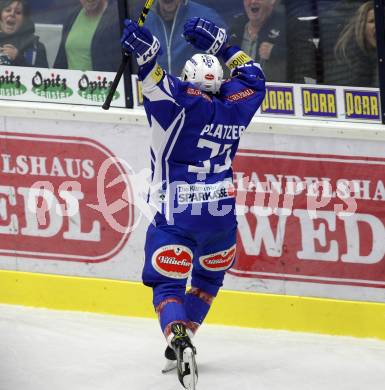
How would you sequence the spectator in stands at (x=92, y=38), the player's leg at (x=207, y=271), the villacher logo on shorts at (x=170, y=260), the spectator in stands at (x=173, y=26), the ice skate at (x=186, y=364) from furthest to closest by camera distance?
the spectator in stands at (x=92, y=38) < the spectator in stands at (x=173, y=26) < the player's leg at (x=207, y=271) < the villacher logo on shorts at (x=170, y=260) < the ice skate at (x=186, y=364)

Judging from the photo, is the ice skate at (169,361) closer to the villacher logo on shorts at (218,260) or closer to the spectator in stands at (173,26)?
the villacher logo on shorts at (218,260)

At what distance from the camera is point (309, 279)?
6.32 m

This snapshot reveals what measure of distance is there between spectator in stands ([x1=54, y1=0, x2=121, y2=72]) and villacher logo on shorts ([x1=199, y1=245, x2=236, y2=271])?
156cm

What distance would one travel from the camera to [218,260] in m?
5.58

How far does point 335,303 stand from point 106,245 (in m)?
1.41

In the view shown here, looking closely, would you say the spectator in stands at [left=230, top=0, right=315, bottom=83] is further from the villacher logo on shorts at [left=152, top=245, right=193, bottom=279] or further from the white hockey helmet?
the villacher logo on shorts at [left=152, top=245, right=193, bottom=279]

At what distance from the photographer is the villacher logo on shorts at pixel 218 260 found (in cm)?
556

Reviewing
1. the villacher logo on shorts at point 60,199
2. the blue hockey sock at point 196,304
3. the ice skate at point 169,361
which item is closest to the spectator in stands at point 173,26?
the villacher logo on shorts at point 60,199

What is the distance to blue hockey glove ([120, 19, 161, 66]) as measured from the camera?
16.3 ft

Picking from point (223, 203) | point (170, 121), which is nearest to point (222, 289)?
point (223, 203)

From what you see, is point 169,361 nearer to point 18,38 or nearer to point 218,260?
point 218,260

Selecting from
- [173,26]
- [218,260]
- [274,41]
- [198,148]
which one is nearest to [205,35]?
[198,148]

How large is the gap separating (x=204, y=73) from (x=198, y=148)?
356mm

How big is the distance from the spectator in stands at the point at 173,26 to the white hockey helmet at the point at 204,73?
1018 mm
